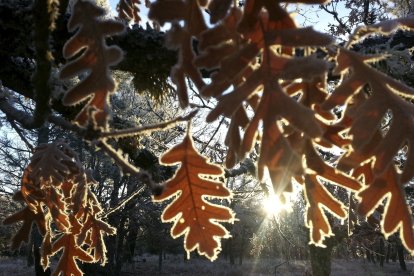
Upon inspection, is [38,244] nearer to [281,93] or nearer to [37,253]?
[37,253]

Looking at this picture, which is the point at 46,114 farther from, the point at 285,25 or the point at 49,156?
the point at 49,156

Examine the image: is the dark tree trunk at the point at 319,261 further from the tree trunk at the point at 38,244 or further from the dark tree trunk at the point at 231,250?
the dark tree trunk at the point at 231,250

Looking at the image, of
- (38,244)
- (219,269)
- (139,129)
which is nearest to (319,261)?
(38,244)

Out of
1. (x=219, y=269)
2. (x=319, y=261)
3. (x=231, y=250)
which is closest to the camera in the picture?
(x=319, y=261)

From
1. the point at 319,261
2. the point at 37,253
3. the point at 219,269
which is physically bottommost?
the point at 219,269

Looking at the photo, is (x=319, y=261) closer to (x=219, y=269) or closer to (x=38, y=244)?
(x=38, y=244)

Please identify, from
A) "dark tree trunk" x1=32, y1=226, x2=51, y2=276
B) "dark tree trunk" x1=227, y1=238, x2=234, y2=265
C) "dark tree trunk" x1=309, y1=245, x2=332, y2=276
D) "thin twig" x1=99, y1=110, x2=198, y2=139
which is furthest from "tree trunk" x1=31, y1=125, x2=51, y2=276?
"dark tree trunk" x1=227, y1=238, x2=234, y2=265

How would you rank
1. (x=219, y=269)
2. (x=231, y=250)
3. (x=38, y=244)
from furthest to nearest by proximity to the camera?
(x=231, y=250), (x=219, y=269), (x=38, y=244)

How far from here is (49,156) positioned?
5.34 ft

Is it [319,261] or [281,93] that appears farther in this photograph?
[319,261]

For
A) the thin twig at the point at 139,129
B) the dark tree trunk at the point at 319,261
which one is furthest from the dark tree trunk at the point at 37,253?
the thin twig at the point at 139,129

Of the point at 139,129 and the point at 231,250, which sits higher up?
the point at 231,250

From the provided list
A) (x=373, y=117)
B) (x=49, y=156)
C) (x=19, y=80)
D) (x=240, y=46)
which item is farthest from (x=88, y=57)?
(x=19, y=80)

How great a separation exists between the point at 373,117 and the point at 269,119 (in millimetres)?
179
